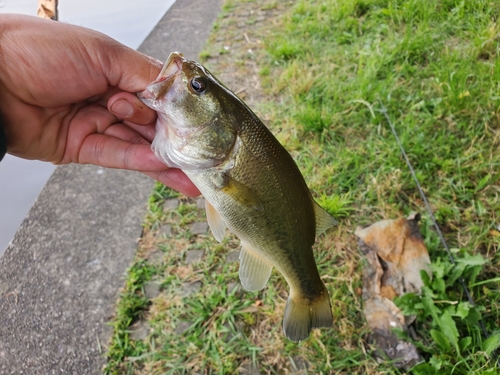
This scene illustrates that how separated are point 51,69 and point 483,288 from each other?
2841 mm

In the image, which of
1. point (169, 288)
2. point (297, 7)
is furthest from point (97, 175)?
point (297, 7)

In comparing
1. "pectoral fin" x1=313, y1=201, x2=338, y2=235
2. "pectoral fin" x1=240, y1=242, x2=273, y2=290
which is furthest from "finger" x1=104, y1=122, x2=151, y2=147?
"pectoral fin" x1=313, y1=201, x2=338, y2=235

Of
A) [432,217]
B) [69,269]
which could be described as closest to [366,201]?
[432,217]

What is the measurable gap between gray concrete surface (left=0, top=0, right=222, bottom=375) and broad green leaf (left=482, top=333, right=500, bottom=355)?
2400mm

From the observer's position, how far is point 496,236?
9.13ft

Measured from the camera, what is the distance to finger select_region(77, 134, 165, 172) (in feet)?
7.32

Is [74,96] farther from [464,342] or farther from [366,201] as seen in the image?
[464,342]

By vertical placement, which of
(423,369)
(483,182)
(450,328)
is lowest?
(423,369)

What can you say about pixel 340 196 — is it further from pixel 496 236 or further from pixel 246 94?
pixel 246 94

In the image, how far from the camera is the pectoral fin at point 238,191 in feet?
6.02

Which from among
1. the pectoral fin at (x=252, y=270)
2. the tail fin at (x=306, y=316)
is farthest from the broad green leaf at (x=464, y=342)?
the pectoral fin at (x=252, y=270)

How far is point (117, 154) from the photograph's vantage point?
230 cm

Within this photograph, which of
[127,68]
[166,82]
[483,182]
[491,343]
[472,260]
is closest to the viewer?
[166,82]

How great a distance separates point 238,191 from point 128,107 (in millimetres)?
700
